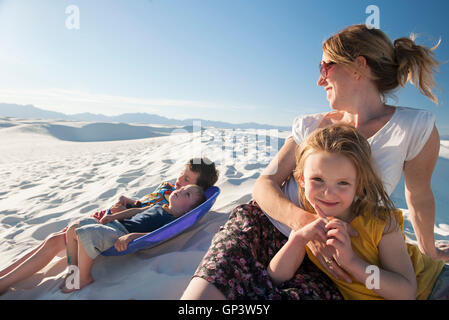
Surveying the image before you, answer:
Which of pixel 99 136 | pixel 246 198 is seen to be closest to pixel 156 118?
pixel 99 136

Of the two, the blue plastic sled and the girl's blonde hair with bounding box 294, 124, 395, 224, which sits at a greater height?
the girl's blonde hair with bounding box 294, 124, 395, 224

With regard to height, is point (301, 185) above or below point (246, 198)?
above

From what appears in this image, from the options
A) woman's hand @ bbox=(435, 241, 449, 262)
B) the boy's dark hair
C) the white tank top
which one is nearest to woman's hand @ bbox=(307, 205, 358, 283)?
the white tank top

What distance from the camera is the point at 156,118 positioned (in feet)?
413

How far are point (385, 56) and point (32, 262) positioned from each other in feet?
9.38

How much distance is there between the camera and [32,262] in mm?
1991

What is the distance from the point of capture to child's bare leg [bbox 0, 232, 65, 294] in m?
1.89

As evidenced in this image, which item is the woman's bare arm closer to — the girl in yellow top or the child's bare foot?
the girl in yellow top

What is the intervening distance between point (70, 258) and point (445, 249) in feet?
9.48

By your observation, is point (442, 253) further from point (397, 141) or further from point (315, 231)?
point (315, 231)

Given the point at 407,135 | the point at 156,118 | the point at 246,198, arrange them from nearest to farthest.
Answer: the point at 407,135, the point at 246,198, the point at 156,118

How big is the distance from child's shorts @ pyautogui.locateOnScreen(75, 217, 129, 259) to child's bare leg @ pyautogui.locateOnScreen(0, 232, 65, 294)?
246mm

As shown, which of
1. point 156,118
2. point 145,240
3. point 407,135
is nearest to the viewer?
point 407,135
